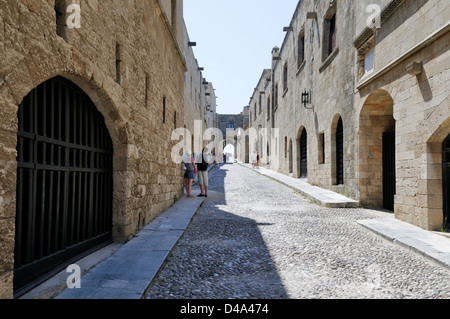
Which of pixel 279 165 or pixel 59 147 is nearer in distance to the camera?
pixel 59 147

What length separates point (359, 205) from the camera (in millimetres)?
8062

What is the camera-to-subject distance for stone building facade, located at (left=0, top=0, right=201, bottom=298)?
2.09 metres

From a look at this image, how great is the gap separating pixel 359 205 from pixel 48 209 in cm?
720

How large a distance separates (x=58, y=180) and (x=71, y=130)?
2.06 feet

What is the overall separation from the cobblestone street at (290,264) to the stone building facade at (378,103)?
151 centimetres

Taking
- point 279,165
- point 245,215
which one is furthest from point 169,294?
point 279,165

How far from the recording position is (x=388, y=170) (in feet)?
26.2

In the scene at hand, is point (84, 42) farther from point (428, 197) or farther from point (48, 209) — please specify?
point (428, 197)

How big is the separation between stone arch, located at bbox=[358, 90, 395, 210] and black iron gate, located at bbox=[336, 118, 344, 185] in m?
1.69

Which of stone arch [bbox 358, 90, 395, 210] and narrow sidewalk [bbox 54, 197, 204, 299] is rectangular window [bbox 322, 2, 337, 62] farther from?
narrow sidewalk [bbox 54, 197, 204, 299]

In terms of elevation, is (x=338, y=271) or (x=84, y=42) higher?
(x=84, y=42)

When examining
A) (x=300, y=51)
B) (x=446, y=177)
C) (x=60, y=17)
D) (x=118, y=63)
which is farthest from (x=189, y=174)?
(x=300, y=51)

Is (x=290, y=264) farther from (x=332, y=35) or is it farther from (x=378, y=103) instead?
(x=332, y=35)

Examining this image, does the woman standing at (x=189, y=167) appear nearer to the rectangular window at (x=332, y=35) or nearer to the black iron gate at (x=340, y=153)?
the black iron gate at (x=340, y=153)
